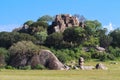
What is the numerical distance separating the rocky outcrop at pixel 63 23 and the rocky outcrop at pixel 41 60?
35606 millimetres

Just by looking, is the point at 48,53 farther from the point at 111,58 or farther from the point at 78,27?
the point at 78,27

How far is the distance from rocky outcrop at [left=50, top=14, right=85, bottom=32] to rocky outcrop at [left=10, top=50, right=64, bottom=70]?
35.6 metres

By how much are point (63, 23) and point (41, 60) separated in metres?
39.6

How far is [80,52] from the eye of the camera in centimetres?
8619

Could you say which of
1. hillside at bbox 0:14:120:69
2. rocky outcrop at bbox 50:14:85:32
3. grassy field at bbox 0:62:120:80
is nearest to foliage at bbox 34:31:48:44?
hillside at bbox 0:14:120:69

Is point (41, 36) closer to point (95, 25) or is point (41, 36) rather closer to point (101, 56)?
point (101, 56)

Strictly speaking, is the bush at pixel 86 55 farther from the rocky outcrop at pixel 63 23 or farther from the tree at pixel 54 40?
the rocky outcrop at pixel 63 23

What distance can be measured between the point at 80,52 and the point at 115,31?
28520 millimetres

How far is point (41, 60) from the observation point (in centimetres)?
6412

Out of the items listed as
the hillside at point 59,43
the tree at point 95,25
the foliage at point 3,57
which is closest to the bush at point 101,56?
the hillside at point 59,43

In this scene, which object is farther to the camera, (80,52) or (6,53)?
(80,52)

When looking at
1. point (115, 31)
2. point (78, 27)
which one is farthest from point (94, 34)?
point (115, 31)

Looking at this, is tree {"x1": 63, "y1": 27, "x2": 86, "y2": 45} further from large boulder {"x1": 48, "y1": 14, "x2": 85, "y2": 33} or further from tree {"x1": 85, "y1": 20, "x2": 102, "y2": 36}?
tree {"x1": 85, "y1": 20, "x2": 102, "y2": 36}

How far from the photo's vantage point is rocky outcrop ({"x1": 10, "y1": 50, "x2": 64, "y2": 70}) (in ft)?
206
